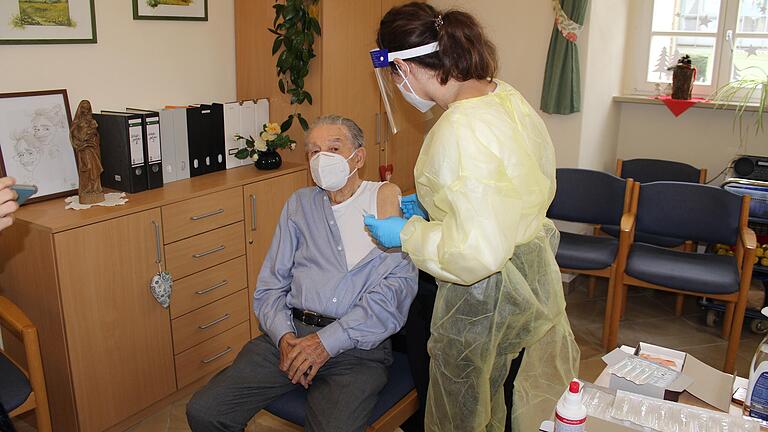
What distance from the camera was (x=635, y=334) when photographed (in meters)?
Result: 3.56

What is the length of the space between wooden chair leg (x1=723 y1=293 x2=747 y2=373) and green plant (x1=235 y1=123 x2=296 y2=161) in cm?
221

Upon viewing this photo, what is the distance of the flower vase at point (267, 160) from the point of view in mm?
3277

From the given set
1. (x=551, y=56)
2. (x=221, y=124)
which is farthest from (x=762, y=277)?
(x=221, y=124)

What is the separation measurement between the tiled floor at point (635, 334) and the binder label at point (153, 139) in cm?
Result: 106

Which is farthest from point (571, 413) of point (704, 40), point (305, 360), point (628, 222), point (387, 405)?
point (704, 40)

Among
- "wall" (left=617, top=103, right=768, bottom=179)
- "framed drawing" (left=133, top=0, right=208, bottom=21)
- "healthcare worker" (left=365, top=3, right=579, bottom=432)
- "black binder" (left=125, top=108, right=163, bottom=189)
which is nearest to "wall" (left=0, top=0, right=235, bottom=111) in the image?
"framed drawing" (left=133, top=0, right=208, bottom=21)

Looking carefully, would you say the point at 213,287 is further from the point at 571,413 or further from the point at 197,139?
the point at 571,413

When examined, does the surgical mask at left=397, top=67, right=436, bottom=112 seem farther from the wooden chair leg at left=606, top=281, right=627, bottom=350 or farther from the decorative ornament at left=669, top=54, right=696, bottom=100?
the decorative ornament at left=669, top=54, right=696, bottom=100

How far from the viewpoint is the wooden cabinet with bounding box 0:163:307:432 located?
7.96 feet

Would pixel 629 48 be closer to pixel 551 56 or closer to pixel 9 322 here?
pixel 551 56

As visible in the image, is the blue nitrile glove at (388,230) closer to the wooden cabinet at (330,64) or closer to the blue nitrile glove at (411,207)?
the blue nitrile glove at (411,207)

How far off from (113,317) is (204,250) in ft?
1.56

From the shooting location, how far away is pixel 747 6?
3984 mm

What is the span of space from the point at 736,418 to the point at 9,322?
2.14m
